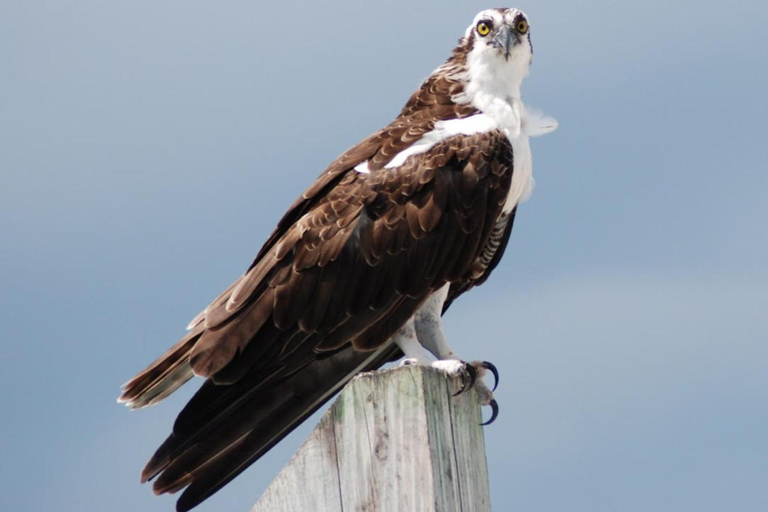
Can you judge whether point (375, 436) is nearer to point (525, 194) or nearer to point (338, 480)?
point (338, 480)

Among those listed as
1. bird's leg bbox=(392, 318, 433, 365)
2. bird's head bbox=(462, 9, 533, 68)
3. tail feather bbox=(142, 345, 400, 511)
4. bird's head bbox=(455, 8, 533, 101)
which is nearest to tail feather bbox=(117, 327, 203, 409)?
tail feather bbox=(142, 345, 400, 511)

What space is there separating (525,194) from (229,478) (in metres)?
2.70

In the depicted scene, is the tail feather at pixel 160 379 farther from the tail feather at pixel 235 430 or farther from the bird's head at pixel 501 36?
the bird's head at pixel 501 36

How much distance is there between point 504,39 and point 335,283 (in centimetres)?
203

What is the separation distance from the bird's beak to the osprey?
159 millimetres

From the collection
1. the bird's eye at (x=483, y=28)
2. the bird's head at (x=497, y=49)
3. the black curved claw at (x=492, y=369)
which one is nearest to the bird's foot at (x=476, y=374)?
the black curved claw at (x=492, y=369)

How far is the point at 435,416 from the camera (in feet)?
11.8

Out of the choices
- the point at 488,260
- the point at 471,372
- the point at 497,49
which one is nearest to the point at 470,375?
the point at 471,372

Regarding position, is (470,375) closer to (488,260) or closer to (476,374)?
(476,374)

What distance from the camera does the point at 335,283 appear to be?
586cm

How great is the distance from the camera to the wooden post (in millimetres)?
3455

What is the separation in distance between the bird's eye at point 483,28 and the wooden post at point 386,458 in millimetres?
3722

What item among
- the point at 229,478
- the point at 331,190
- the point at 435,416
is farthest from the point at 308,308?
the point at 435,416

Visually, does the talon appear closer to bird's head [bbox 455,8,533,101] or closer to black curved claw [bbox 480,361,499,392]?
black curved claw [bbox 480,361,499,392]
